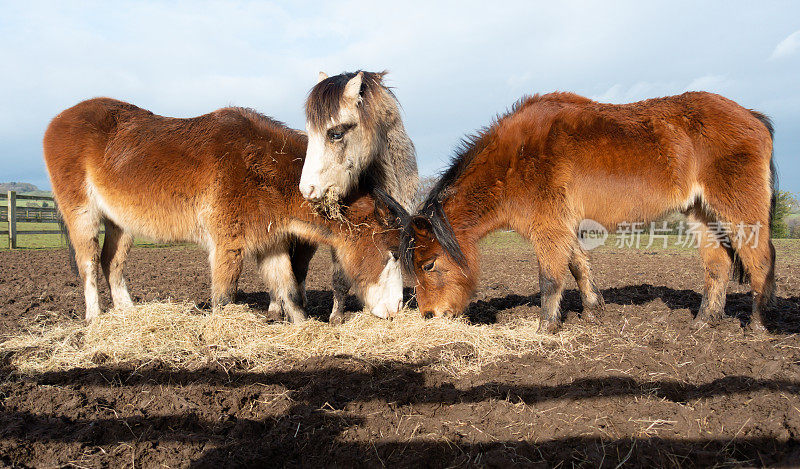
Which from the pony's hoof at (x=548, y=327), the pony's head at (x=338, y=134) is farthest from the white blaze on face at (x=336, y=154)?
the pony's hoof at (x=548, y=327)

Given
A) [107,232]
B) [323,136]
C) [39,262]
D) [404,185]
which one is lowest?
[39,262]

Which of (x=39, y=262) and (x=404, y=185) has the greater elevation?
(x=404, y=185)

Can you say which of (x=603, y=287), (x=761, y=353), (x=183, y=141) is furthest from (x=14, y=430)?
(x=603, y=287)

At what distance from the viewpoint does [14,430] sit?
106 inches

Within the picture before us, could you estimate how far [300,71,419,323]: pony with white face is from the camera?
468 cm

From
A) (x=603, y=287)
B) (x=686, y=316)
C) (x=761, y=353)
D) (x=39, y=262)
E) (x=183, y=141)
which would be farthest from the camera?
(x=39, y=262)

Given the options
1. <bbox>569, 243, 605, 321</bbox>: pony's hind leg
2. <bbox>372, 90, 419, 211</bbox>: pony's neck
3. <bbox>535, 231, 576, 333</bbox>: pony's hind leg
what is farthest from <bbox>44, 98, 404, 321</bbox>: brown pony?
<bbox>569, 243, 605, 321</bbox>: pony's hind leg

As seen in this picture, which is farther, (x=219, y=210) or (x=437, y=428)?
(x=219, y=210)

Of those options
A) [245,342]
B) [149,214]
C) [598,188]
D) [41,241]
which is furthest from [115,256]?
[41,241]

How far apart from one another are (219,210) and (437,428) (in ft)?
10.9

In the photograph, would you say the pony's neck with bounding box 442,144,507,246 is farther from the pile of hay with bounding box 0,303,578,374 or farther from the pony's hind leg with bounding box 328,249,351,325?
the pony's hind leg with bounding box 328,249,351,325

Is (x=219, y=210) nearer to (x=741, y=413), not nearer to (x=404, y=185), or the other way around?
(x=404, y=185)

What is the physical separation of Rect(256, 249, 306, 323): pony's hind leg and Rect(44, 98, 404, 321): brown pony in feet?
0.04

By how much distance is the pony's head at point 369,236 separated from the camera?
16.9 feet
